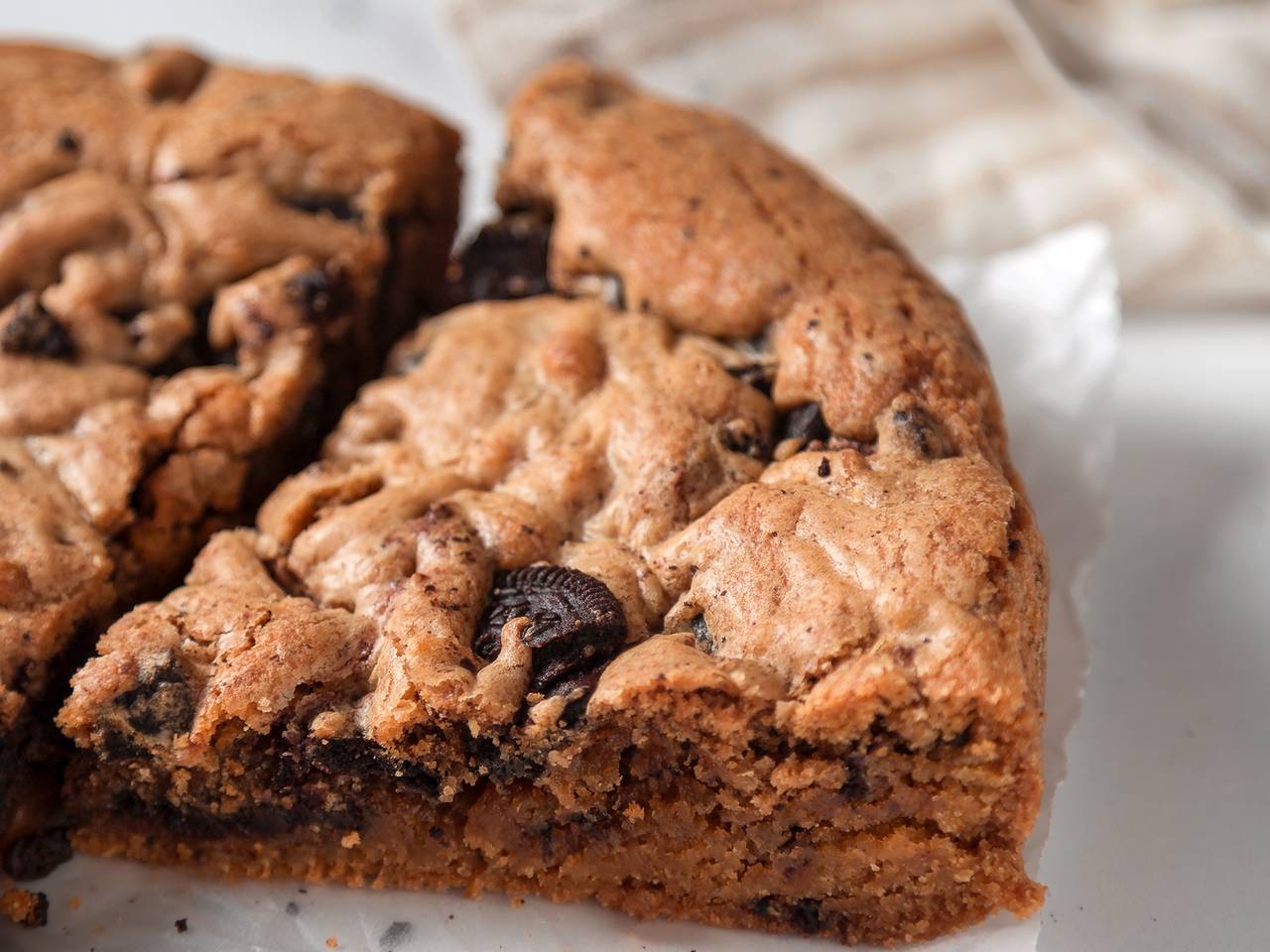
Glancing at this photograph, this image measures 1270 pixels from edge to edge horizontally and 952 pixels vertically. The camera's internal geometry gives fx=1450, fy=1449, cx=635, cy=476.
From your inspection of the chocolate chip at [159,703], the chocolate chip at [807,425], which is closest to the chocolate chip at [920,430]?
the chocolate chip at [807,425]

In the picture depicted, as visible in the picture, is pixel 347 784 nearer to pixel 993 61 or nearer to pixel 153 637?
pixel 153 637

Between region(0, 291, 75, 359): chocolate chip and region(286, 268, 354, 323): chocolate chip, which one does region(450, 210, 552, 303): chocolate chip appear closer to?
A: region(286, 268, 354, 323): chocolate chip

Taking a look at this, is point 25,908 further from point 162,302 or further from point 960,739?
point 960,739

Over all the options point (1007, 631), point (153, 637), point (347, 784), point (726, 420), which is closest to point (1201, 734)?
point (1007, 631)

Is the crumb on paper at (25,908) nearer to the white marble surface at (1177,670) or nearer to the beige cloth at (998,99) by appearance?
the white marble surface at (1177,670)

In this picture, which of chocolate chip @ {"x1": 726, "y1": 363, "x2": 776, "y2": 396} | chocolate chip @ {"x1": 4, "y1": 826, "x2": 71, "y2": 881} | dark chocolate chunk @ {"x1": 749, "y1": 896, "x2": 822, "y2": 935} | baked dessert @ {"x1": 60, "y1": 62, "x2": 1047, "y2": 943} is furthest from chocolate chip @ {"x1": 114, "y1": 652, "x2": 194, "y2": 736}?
chocolate chip @ {"x1": 726, "y1": 363, "x2": 776, "y2": 396}

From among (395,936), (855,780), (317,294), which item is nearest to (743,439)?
(855,780)
